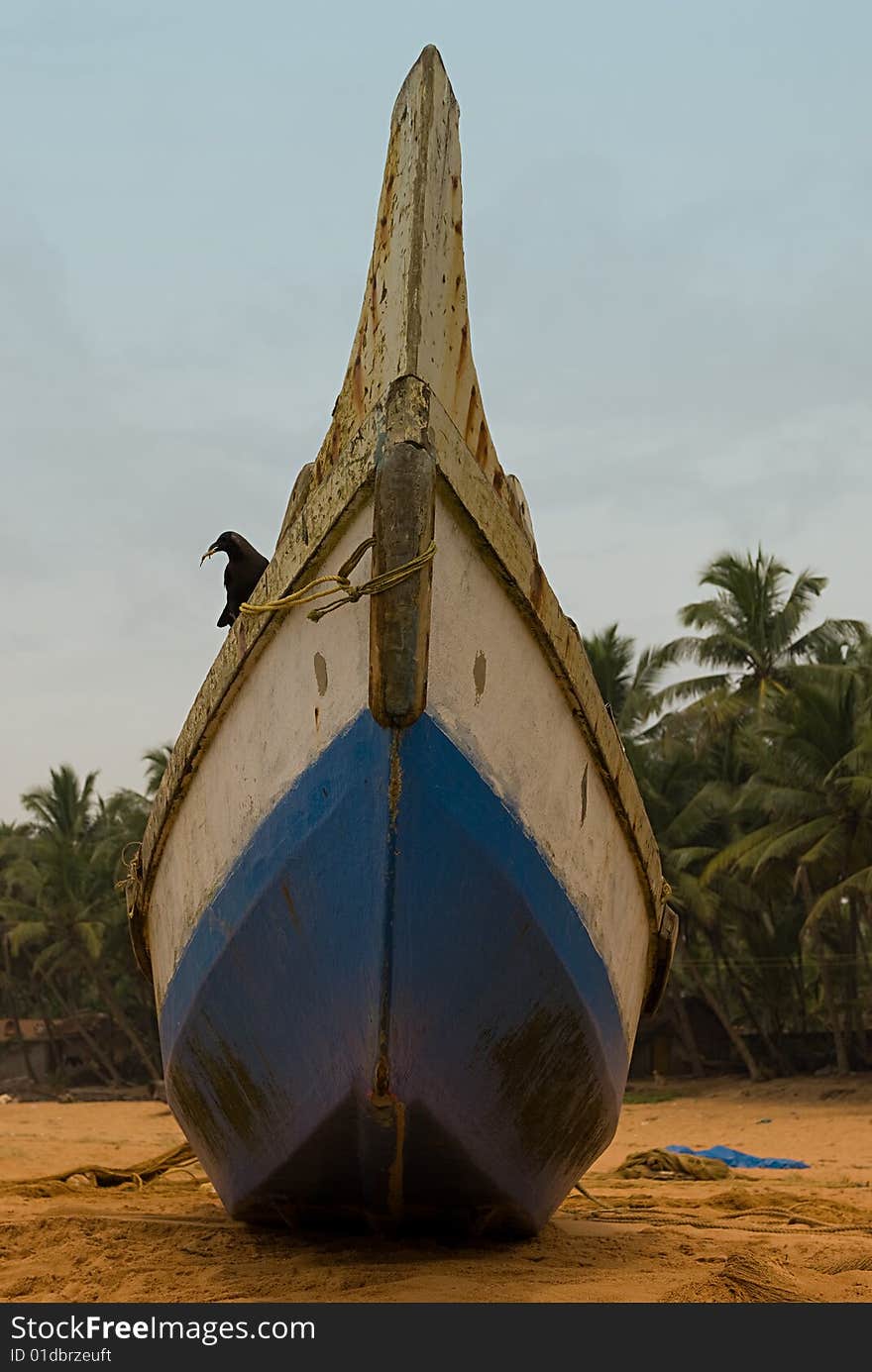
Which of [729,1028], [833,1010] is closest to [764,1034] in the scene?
[729,1028]

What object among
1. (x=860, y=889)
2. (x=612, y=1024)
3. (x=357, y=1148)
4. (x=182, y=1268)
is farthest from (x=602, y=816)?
(x=860, y=889)

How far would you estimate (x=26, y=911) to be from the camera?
33.4 m

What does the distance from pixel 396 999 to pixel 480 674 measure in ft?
3.15

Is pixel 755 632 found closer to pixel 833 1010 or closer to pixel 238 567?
pixel 833 1010

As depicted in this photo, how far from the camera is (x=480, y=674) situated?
11.9 ft

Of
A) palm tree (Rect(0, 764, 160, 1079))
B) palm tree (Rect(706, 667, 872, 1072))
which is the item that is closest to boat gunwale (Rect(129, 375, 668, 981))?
palm tree (Rect(706, 667, 872, 1072))

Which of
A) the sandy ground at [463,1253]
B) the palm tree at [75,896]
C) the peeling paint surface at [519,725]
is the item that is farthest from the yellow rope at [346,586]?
the palm tree at [75,896]

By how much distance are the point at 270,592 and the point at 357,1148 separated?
1755 millimetres

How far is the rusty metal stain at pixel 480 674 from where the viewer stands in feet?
11.8

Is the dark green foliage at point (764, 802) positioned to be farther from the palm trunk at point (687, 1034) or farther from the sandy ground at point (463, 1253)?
the sandy ground at point (463, 1253)

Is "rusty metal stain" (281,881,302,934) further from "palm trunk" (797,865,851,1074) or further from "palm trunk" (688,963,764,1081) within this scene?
"palm trunk" (688,963,764,1081)

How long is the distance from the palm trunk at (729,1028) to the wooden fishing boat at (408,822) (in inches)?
797

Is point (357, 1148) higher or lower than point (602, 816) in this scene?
lower
